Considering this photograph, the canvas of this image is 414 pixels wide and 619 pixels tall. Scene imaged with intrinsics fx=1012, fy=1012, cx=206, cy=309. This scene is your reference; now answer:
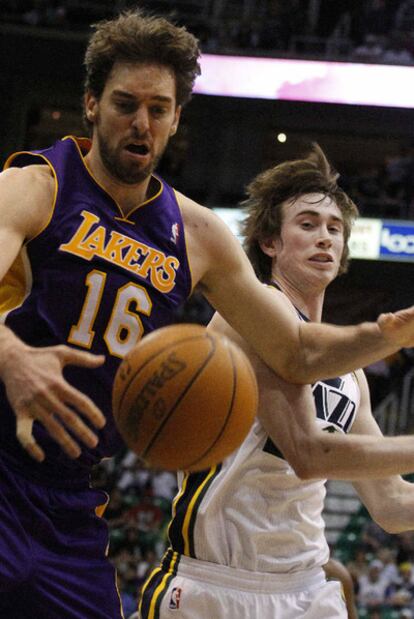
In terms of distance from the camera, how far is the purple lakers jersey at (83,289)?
3.05 metres

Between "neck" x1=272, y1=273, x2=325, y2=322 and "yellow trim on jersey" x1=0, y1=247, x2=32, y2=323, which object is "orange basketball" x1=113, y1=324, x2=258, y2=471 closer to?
"yellow trim on jersey" x1=0, y1=247, x2=32, y2=323

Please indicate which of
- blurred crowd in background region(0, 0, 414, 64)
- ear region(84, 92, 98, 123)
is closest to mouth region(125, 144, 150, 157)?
A: ear region(84, 92, 98, 123)

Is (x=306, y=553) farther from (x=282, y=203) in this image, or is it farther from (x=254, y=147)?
(x=254, y=147)

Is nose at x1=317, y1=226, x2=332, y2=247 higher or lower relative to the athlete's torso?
higher

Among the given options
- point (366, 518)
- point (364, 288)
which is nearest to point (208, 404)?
point (366, 518)

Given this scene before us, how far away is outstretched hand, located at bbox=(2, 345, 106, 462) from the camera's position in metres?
2.29

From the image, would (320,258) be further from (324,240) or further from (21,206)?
(21,206)

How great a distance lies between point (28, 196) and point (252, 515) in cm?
138

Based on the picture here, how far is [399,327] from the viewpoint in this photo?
319 centimetres

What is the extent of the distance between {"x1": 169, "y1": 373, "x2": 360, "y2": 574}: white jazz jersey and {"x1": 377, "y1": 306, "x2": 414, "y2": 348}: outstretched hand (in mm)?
665

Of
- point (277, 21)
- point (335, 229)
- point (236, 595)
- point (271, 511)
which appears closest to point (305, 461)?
point (271, 511)

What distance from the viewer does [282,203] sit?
13.7 ft

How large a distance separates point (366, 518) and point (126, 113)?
453 inches

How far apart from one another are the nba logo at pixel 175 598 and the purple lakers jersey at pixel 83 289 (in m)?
0.63
